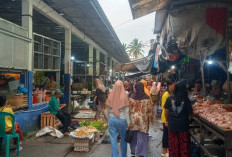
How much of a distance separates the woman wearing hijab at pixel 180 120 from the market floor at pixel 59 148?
3.85 ft

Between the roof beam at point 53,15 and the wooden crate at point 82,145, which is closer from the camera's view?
the wooden crate at point 82,145

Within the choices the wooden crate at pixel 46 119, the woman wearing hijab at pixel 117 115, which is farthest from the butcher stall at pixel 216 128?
the wooden crate at pixel 46 119

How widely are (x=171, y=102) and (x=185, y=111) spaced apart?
14.2 inches

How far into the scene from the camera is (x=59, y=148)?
22.3 feet

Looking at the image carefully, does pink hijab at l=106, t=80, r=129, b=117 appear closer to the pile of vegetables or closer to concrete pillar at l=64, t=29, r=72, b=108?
the pile of vegetables

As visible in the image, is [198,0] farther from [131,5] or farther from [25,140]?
[25,140]

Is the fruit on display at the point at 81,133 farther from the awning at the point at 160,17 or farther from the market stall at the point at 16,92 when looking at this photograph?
the awning at the point at 160,17

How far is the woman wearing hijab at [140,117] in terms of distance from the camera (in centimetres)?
532

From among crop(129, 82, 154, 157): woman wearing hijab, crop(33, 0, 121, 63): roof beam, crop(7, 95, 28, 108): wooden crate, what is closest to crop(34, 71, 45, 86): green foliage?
crop(33, 0, 121, 63): roof beam

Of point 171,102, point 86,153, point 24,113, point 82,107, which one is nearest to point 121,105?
point 171,102

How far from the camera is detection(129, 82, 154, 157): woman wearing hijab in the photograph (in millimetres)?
5319

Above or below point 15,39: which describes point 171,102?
A: below

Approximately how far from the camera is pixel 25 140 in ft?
24.9

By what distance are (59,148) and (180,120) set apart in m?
3.74
